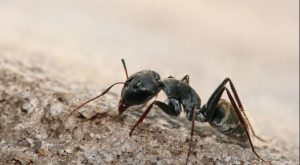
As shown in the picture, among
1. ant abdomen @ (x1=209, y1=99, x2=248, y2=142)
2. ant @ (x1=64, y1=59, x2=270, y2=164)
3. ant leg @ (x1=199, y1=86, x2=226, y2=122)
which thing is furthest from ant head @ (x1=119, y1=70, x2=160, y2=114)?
ant abdomen @ (x1=209, y1=99, x2=248, y2=142)

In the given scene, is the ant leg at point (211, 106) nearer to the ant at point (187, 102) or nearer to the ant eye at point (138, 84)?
the ant at point (187, 102)

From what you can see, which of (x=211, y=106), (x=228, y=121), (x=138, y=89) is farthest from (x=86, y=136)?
(x=228, y=121)

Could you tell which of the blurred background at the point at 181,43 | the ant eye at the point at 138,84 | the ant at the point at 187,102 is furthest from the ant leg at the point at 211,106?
the blurred background at the point at 181,43

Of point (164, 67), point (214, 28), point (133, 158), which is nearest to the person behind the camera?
point (133, 158)

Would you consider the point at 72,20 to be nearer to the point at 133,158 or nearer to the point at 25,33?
the point at 25,33

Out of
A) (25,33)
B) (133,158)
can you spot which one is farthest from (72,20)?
(133,158)

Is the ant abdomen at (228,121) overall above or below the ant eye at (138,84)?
below
